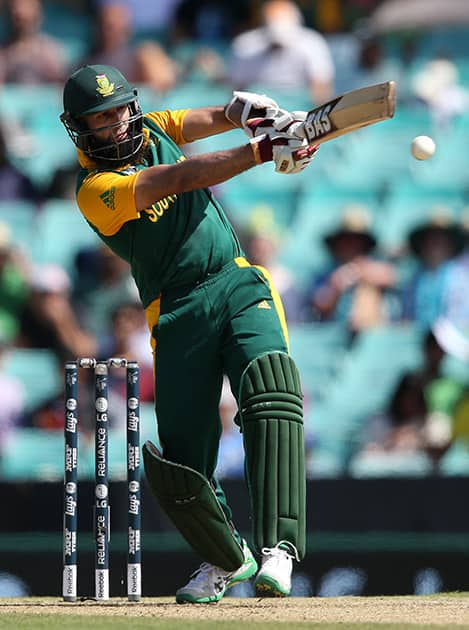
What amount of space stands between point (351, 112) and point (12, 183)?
243 inches

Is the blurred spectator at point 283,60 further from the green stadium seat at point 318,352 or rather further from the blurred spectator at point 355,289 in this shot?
the green stadium seat at point 318,352

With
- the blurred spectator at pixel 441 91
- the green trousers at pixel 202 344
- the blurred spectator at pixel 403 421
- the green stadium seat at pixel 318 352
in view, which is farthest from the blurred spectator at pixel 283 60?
the green trousers at pixel 202 344

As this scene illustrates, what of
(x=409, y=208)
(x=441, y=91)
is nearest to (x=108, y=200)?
(x=409, y=208)

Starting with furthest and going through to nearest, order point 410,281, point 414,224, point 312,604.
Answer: point 414,224 → point 410,281 → point 312,604

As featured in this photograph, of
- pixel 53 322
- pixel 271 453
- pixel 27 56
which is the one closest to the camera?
pixel 271 453

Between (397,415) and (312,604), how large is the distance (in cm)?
331

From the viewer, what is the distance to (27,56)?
37.0ft

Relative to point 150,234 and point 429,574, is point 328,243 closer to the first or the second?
point 429,574

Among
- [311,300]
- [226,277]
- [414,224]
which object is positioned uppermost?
[414,224]

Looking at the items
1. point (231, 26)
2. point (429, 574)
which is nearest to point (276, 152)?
point (429, 574)

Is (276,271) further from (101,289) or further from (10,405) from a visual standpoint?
(10,405)

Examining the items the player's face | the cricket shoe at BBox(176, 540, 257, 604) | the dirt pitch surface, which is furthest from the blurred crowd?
the player's face

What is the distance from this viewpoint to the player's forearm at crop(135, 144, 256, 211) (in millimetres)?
4543

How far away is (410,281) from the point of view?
354 inches
